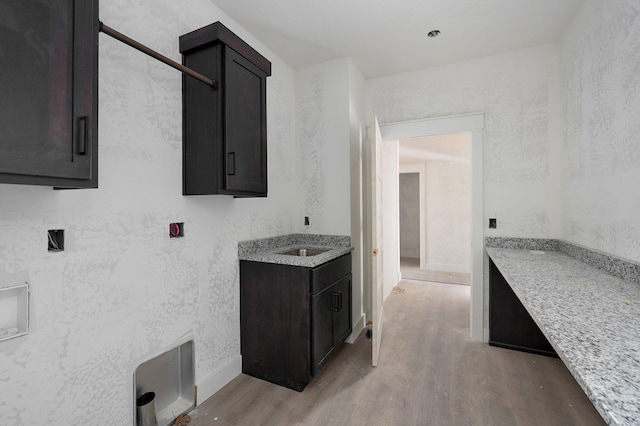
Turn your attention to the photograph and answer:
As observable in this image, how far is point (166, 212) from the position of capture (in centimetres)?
174

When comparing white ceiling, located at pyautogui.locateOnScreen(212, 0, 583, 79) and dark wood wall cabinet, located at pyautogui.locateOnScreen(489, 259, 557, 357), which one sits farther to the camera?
dark wood wall cabinet, located at pyautogui.locateOnScreen(489, 259, 557, 357)

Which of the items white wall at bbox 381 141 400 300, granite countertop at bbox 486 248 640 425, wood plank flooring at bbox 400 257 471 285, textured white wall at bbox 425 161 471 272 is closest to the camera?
granite countertop at bbox 486 248 640 425

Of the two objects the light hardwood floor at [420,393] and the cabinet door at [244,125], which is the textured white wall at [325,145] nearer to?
the cabinet door at [244,125]

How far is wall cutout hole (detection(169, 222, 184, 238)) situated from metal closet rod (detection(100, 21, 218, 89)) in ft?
2.77

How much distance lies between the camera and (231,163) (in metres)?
1.77

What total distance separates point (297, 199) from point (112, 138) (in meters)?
1.74

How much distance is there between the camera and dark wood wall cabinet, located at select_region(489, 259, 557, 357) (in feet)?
8.38

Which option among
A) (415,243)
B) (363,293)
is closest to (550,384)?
(363,293)

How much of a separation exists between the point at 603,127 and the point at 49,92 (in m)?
2.81

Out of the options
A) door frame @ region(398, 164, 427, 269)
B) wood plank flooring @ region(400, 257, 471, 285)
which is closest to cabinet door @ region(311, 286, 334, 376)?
wood plank flooring @ region(400, 257, 471, 285)

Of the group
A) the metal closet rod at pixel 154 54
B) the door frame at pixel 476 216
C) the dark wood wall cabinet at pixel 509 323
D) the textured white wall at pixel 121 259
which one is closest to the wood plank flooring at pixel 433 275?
the door frame at pixel 476 216

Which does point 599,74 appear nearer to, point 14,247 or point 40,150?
point 40,150

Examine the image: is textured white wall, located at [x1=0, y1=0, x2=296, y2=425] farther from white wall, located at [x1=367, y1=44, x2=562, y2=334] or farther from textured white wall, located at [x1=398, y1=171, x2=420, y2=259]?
textured white wall, located at [x1=398, y1=171, x2=420, y2=259]

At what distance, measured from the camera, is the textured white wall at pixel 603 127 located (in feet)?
5.12
